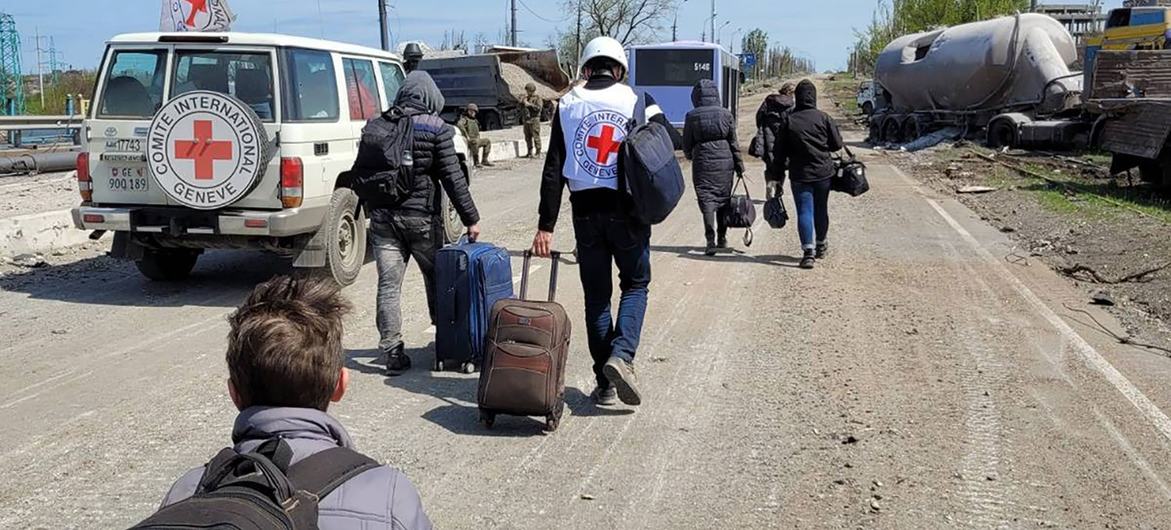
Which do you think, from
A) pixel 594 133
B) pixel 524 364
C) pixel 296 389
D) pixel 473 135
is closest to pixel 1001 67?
pixel 473 135

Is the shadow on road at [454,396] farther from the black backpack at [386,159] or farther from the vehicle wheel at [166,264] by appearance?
the vehicle wheel at [166,264]

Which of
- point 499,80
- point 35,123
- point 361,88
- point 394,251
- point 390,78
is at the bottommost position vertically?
point 394,251

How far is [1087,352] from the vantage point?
22.0 feet

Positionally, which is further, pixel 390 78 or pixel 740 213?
pixel 740 213

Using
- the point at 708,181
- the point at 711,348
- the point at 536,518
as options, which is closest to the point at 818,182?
the point at 708,181

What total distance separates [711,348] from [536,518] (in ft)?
9.83

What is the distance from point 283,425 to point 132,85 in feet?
23.3

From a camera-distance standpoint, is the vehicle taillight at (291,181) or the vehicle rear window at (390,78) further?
the vehicle rear window at (390,78)

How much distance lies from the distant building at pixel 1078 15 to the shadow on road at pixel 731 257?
33.4 meters

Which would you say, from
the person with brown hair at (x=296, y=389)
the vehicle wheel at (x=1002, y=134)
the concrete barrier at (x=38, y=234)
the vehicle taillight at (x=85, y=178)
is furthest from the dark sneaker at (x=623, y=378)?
the vehicle wheel at (x=1002, y=134)

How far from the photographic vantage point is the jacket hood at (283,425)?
2035mm

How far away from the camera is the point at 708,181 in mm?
10227

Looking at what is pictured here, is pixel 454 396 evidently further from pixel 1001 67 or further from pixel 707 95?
pixel 1001 67

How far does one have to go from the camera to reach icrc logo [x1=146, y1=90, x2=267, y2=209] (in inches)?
299
